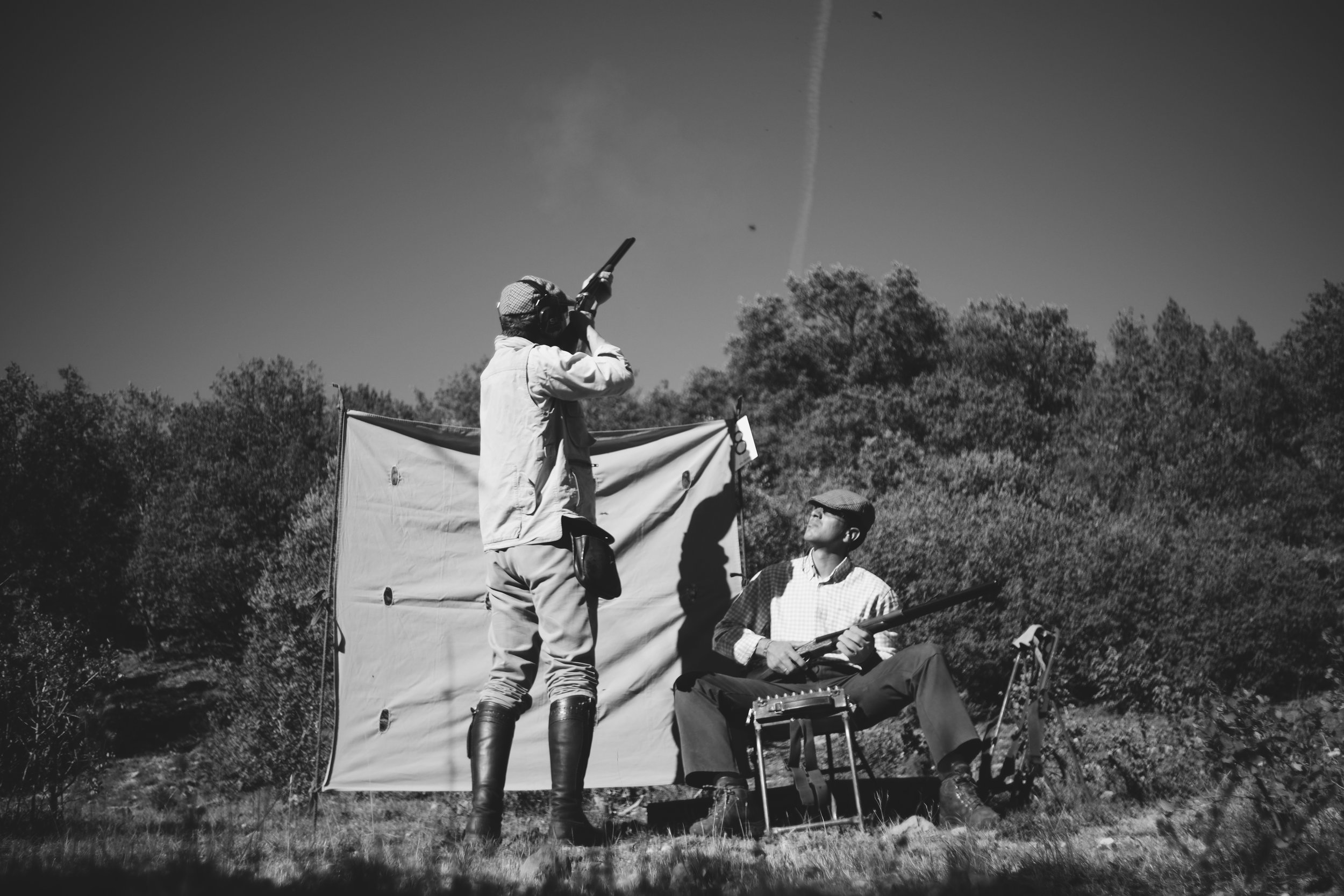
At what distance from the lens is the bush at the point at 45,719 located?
16.1 ft

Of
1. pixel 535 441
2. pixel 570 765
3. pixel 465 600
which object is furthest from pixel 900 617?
pixel 465 600

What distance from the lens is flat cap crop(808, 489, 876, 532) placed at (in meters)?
5.10

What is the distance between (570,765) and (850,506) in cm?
206

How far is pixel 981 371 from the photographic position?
79.0 feet

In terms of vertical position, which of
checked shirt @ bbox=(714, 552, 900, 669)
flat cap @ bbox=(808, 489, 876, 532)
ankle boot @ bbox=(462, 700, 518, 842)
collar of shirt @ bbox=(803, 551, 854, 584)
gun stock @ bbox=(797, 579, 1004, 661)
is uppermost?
flat cap @ bbox=(808, 489, 876, 532)

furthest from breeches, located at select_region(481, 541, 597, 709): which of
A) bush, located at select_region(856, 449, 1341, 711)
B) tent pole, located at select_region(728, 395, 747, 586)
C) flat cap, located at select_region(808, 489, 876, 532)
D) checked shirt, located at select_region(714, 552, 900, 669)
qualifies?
bush, located at select_region(856, 449, 1341, 711)

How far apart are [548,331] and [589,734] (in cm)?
184

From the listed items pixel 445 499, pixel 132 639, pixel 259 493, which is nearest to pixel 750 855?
pixel 445 499

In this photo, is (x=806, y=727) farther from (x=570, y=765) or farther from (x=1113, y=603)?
(x=1113, y=603)

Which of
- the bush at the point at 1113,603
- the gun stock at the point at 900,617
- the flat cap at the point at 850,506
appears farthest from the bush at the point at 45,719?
the bush at the point at 1113,603

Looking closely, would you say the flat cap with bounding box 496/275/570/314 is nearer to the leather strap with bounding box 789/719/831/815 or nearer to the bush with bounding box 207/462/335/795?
the leather strap with bounding box 789/719/831/815

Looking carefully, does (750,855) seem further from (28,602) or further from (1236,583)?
(28,602)

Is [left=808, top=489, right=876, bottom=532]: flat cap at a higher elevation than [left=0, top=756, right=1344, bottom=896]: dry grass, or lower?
higher

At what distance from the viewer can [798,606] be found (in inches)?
199
